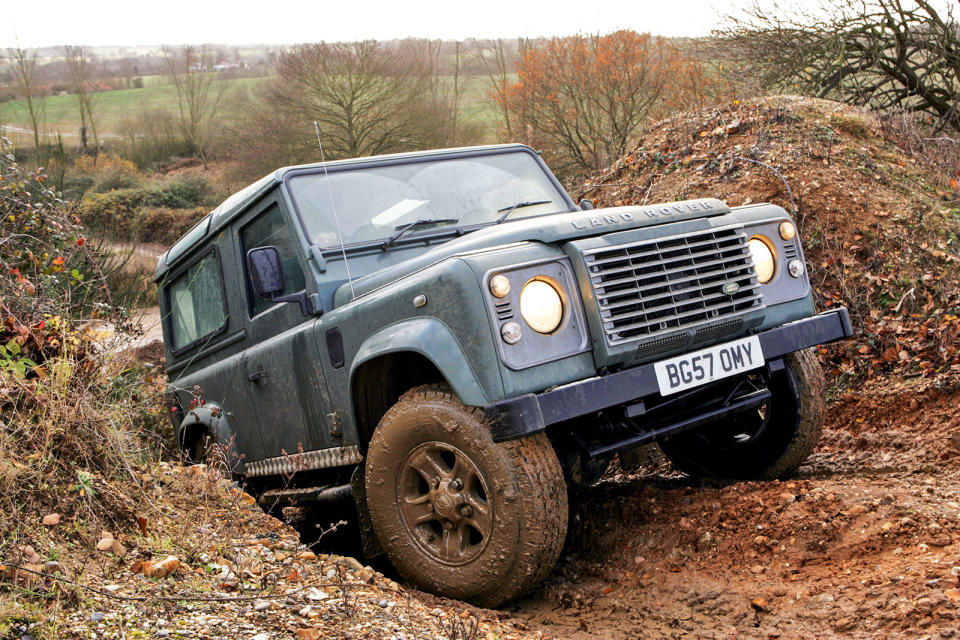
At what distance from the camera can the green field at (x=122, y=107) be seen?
82.7 ft

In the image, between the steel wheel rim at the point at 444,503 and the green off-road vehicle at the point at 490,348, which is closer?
the green off-road vehicle at the point at 490,348

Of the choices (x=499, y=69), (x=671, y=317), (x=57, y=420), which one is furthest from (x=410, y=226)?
(x=499, y=69)

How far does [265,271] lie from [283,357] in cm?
57

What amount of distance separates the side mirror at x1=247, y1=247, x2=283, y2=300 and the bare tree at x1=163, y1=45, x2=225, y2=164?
34654mm

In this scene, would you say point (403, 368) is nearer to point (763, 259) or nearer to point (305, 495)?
point (305, 495)

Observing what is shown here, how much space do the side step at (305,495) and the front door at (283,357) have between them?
8.6 inches

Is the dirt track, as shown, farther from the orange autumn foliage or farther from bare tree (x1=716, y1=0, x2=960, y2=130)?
the orange autumn foliage

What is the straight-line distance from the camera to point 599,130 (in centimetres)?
1952

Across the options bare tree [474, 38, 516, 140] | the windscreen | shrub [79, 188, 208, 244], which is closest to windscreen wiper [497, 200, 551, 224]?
the windscreen

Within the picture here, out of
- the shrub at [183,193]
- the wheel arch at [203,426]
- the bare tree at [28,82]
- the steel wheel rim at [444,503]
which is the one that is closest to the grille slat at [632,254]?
the steel wheel rim at [444,503]

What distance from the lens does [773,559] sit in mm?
3479

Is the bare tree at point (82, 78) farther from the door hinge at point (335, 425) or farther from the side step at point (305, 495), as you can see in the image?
Answer: the door hinge at point (335, 425)

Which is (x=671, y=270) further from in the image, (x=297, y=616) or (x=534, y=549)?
(x=297, y=616)

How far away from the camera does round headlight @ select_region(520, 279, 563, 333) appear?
3264 mm
